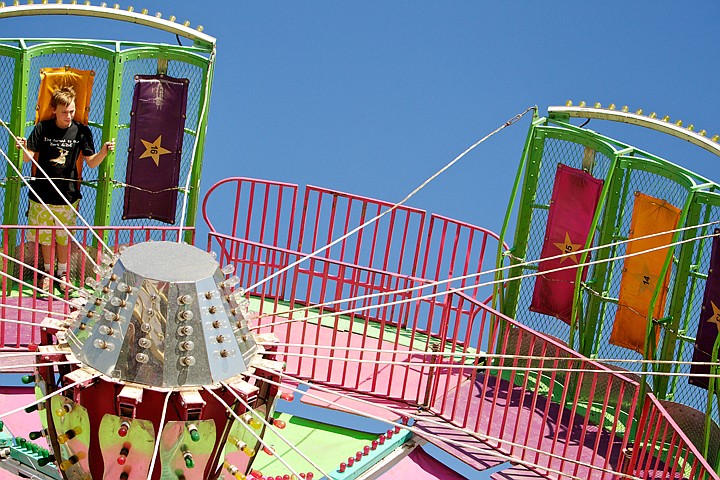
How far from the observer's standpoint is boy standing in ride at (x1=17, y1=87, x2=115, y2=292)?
51.9 feet

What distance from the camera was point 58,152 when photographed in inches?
629

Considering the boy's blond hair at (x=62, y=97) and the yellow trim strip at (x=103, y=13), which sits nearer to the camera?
the boy's blond hair at (x=62, y=97)

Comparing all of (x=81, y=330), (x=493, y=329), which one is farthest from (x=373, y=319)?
(x=81, y=330)

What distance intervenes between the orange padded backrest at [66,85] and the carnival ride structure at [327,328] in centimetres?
3

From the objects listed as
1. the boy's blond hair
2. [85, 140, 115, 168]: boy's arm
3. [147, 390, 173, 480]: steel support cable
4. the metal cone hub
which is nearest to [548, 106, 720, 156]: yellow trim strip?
[85, 140, 115, 168]: boy's arm

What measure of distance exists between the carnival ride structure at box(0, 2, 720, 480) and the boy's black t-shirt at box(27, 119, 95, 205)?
0.22 m

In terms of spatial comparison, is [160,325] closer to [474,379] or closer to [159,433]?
[159,433]

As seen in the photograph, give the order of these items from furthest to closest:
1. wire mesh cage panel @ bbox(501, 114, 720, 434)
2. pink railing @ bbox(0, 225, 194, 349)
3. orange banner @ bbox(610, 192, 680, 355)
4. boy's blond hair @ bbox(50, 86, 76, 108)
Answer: boy's blond hair @ bbox(50, 86, 76, 108), pink railing @ bbox(0, 225, 194, 349), orange banner @ bbox(610, 192, 680, 355), wire mesh cage panel @ bbox(501, 114, 720, 434)

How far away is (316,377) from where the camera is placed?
14.7 metres

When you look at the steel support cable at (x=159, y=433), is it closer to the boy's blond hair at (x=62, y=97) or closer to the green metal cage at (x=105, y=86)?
the green metal cage at (x=105, y=86)

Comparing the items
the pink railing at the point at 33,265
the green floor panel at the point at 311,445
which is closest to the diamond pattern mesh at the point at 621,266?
the green floor panel at the point at 311,445

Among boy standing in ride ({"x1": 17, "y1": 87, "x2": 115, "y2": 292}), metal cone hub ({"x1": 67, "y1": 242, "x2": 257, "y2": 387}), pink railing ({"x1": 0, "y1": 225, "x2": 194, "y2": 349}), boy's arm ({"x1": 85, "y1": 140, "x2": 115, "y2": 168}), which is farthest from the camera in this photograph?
boy's arm ({"x1": 85, "y1": 140, "x2": 115, "y2": 168})

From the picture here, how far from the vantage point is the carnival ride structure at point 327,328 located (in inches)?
415

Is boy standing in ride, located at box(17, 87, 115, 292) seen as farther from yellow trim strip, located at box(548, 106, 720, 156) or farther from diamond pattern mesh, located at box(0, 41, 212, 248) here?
yellow trim strip, located at box(548, 106, 720, 156)
